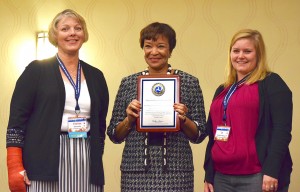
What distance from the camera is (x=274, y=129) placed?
2.15 m

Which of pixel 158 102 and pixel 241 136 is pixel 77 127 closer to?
pixel 158 102

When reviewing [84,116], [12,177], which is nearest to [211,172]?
[84,116]

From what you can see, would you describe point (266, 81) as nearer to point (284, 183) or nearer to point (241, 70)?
point (241, 70)

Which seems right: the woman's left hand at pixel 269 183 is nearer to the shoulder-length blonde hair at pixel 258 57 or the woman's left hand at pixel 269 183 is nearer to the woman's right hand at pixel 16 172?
the shoulder-length blonde hair at pixel 258 57

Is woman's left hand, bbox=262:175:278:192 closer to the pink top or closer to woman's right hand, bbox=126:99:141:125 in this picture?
the pink top

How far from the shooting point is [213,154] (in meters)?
2.31

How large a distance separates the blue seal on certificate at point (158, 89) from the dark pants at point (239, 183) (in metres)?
0.48

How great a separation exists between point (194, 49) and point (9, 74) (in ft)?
4.85

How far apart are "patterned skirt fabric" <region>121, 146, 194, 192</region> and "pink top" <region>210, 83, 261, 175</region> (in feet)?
0.68

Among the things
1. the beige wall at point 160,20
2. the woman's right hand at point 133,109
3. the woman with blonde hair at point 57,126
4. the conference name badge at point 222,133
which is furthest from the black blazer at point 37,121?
the beige wall at point 160,20

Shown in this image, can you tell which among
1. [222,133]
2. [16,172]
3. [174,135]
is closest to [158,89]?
[174,135]

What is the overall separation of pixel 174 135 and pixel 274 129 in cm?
48

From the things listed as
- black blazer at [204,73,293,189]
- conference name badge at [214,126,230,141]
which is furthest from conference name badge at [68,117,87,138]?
black blazer at [204,73,293,189]

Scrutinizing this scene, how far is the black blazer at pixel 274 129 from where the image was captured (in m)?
2.11
